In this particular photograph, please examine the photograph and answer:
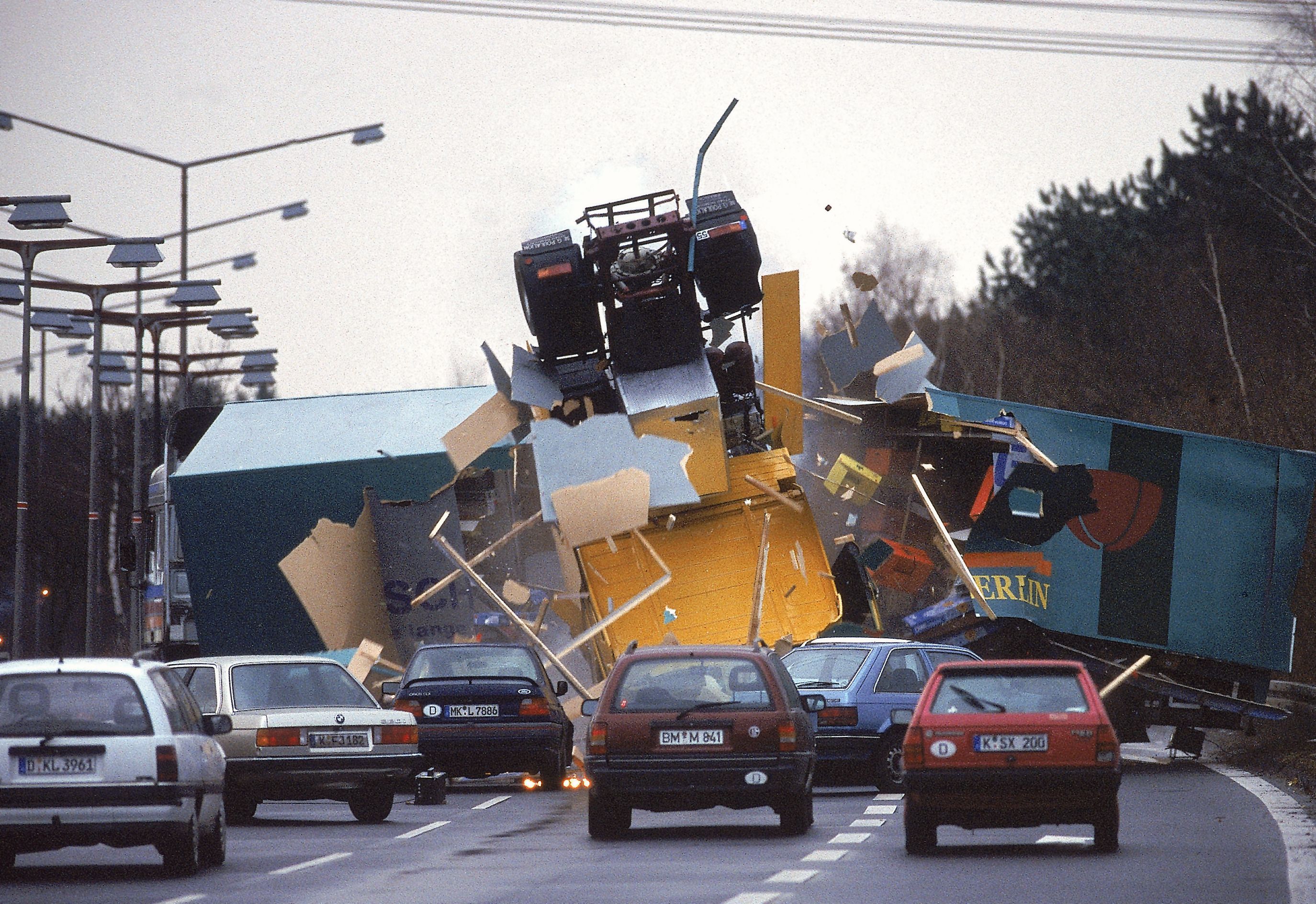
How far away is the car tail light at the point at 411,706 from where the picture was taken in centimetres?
2009

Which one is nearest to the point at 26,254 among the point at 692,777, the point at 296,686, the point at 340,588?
the point at 340,588

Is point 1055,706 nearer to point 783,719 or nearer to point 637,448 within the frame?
point 783,719

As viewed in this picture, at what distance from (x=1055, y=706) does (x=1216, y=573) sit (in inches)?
427

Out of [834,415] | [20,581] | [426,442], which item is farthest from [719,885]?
[20,581]

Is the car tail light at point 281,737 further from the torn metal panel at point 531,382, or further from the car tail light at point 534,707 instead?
the torn metal panel at point 531,382

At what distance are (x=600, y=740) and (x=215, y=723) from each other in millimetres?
2761

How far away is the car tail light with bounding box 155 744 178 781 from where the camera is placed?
12289 millimetres

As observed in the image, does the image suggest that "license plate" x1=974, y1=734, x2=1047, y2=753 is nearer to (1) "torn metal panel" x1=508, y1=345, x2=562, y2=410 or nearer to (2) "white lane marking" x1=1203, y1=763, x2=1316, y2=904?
(2) "white lane marking" x1=1203, y1=763, x2=1316, y2=904

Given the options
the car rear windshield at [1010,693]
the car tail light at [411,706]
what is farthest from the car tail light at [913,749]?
the car tail light at [411,706]

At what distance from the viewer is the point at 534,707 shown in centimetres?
2020

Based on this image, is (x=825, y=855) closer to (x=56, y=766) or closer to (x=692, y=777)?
(x=692, y=777)

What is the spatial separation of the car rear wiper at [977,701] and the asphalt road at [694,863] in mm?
958

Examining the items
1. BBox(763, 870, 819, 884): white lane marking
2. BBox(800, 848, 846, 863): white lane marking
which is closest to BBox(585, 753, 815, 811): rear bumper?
BBox(800, 848, 846, 863): white lane marking

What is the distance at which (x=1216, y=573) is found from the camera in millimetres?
23906
